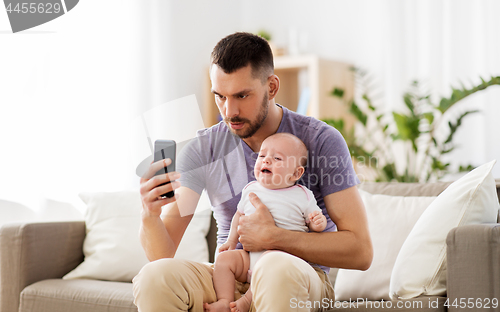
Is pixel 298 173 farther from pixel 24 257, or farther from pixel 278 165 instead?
pixel 24 257

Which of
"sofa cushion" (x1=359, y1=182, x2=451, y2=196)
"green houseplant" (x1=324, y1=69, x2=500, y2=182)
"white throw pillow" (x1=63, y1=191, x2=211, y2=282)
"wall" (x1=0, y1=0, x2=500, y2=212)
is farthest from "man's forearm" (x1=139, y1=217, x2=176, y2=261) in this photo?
"green houseplant" (x1=324, y1=69, x2=500, y2=182)

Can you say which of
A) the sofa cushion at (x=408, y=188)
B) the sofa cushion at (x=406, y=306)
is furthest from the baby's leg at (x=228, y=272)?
the sofa cushion at (x=408, y=188)

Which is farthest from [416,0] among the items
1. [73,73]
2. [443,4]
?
[73,73]

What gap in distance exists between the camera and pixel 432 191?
2.02m

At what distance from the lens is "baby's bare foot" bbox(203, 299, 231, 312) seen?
4.27 feet

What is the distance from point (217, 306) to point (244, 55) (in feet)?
2.38

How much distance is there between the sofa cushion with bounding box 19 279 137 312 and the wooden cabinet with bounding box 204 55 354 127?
6.42 ft

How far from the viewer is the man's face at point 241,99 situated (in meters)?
1.51

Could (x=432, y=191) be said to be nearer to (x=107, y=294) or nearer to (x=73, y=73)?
(x=107, y=294)

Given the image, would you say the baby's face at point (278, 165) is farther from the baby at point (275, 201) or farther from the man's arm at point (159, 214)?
the man's arm at point (159, 214)

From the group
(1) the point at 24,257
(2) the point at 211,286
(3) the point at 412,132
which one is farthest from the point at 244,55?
(3) the point at 412,132

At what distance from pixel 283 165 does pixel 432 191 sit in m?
0.84

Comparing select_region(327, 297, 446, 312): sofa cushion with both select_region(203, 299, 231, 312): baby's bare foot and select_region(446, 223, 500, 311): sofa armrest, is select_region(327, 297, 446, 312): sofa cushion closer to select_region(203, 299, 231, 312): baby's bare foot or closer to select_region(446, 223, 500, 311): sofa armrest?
select_region(446, 223, 500, 311): sofa armrest

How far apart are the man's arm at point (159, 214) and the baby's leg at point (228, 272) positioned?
213 millimetres
